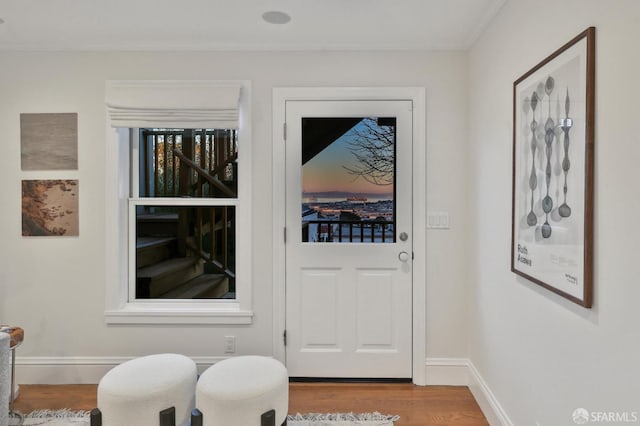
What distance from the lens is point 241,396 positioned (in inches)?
69.6

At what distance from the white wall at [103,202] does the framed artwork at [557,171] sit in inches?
31.2

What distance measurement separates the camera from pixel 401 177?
2.68m

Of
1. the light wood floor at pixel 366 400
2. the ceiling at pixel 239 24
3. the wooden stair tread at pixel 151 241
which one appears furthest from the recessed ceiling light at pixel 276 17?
the light wood floor at pixel 366 400

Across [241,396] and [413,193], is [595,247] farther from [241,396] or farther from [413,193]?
[241,396]

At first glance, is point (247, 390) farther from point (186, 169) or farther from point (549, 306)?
point (186, 169)

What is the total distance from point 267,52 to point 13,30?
1.67 meters

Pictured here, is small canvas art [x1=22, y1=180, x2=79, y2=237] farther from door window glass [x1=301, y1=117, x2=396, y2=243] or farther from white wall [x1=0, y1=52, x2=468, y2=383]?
door window glass [x1=301, y1=117, x2=396, y2=243]

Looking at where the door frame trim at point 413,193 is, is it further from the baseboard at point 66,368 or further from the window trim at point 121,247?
the baseboard at point 66,368

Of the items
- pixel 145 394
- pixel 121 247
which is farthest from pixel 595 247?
pixel 121 247

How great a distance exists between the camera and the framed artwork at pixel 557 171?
131 cm

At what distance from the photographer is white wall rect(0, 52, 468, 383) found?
8.73 ft

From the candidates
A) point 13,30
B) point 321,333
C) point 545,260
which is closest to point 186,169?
point 13,30

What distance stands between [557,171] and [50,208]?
3.15 metres

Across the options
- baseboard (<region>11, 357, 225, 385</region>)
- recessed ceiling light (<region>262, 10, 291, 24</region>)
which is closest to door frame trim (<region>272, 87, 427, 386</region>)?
recessed ceiling light (<region>262, 10, 291, 24</region>)
